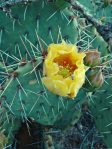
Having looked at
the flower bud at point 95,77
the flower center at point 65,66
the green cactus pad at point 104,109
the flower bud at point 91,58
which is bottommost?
the green cactus pad at point 104,109

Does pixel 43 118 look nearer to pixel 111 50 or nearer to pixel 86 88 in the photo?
pixel 86 88

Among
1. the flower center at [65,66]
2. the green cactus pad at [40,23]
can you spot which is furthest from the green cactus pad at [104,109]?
the flower center at [65,66]

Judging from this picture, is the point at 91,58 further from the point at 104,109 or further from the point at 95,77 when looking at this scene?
the point at 104,109

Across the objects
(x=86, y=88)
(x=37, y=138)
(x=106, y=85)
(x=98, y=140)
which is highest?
(x=86, y=88)

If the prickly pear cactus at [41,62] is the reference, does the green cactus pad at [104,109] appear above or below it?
below

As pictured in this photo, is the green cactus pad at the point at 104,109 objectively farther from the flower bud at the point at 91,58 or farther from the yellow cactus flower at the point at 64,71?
the yellow cactus flower at the point at 64,71

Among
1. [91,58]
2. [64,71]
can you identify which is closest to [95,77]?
[91,58]

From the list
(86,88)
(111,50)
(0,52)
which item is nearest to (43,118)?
(86,88)
